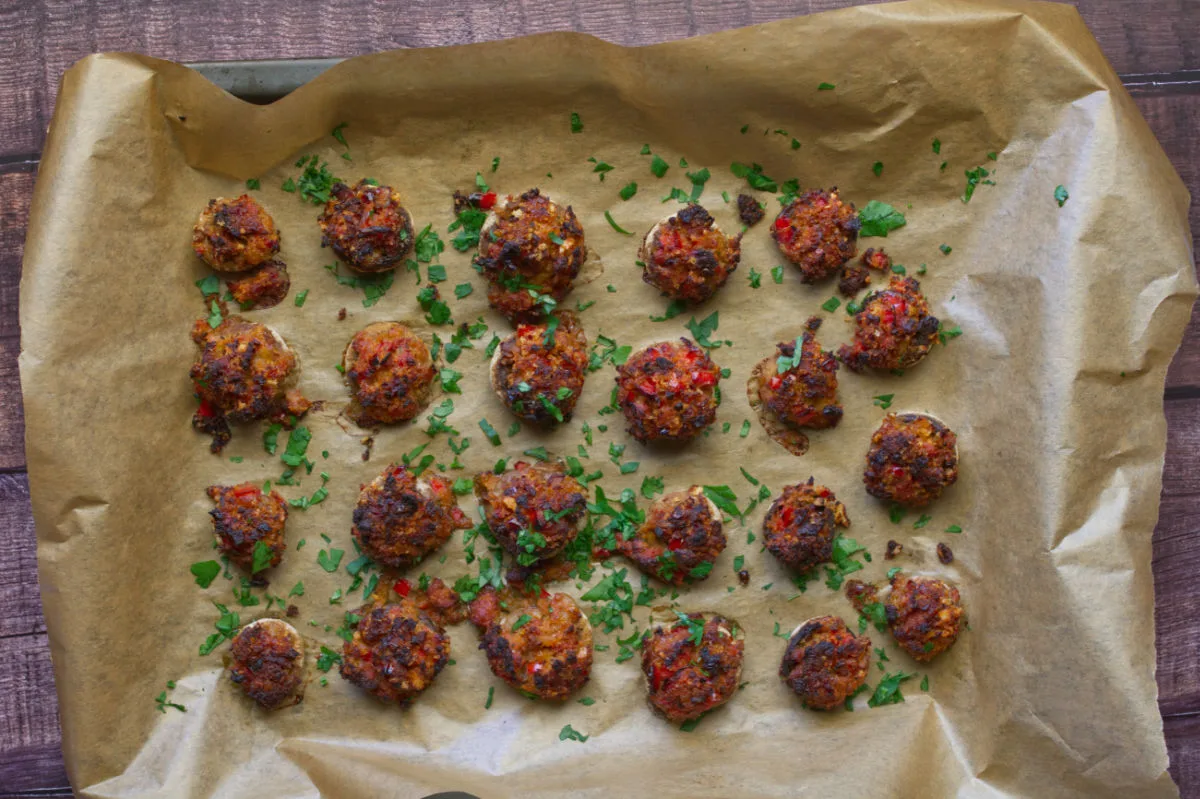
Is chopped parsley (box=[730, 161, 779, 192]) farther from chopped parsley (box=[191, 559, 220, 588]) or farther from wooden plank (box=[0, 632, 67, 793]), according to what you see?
wooden plank (box=[0, 632, 67, 793])

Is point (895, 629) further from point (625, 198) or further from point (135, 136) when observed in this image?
point (135, 136)

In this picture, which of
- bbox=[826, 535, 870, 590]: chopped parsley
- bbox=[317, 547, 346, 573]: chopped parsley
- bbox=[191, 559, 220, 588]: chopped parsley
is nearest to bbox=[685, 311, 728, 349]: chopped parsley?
bbox=[826, 535, 870, 590]: chopped parsley

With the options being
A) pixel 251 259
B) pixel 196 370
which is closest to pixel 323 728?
pixel 196 370

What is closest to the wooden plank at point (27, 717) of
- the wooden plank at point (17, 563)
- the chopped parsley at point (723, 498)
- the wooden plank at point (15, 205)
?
the wooden plank at point (17, 563)

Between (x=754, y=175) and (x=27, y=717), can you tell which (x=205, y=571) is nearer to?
(x=27, y=717)

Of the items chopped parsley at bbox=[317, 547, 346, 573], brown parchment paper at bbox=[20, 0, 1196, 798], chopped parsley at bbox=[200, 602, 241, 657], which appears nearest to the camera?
brown parchment paper at bbox=[20, 0, 1196, 798]

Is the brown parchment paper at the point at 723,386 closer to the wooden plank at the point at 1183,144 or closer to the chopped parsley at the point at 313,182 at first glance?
the chopped parsley at the point at 313,182
